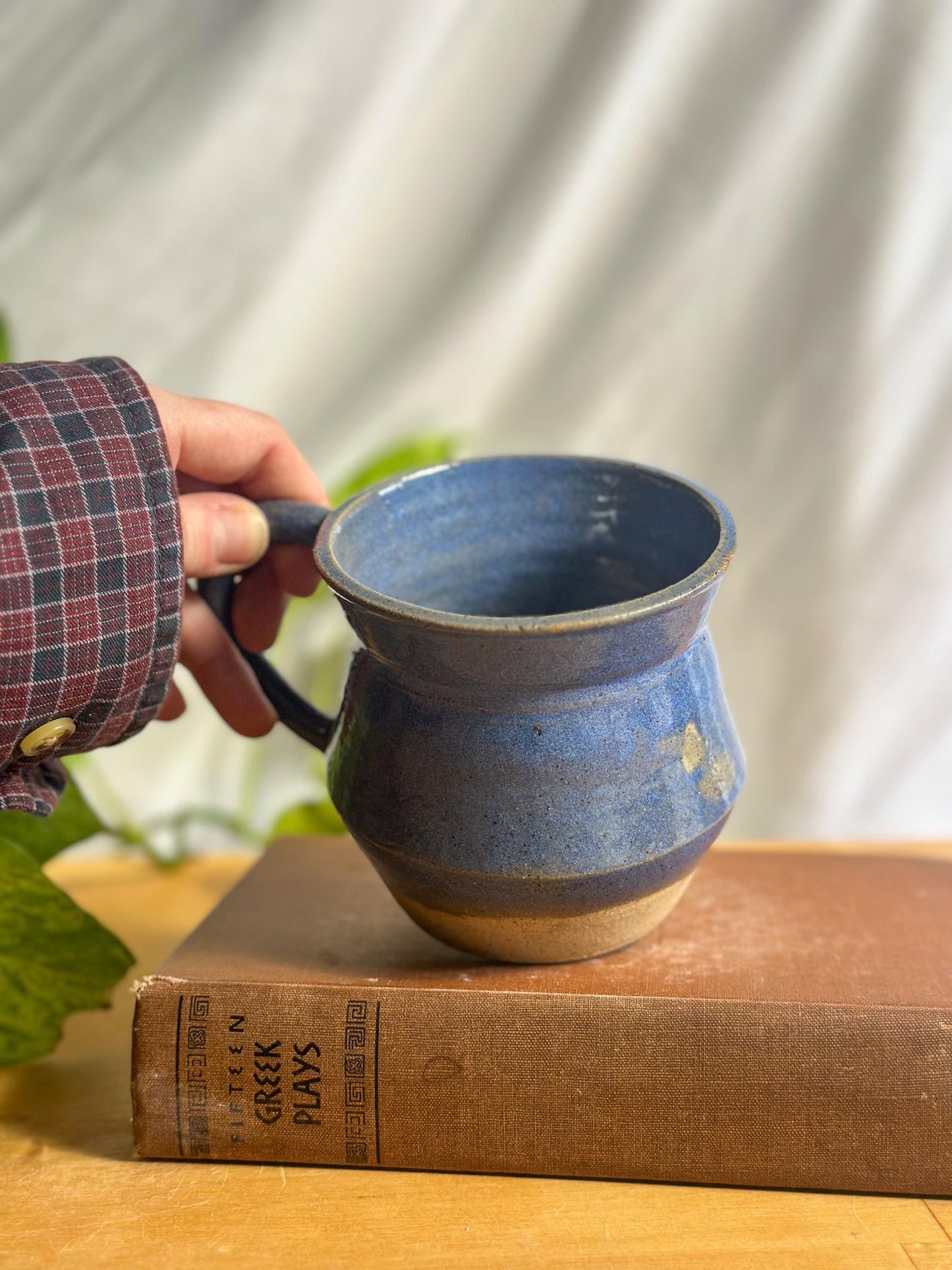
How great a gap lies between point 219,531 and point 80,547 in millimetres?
95

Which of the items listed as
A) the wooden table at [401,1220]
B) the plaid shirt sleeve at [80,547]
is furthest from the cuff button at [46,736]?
the wooden table at [401,1220]

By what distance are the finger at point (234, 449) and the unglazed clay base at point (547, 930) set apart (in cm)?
26

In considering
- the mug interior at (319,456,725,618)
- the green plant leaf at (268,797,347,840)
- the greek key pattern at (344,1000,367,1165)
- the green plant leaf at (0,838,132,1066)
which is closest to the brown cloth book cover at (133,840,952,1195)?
the greek key pattern at (344,1000,367,1165)

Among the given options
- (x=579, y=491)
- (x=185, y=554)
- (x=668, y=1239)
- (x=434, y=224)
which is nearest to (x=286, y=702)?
(x=185, y=554)

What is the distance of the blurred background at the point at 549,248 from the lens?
1.05 m

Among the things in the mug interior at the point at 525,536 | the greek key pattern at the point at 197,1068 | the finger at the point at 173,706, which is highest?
the mug interior at the point at 525,536

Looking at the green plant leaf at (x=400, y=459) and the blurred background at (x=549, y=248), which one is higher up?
the blurred background at (x=549, y=248)

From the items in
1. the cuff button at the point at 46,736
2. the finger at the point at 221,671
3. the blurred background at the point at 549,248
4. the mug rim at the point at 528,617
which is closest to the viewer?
the mug rim at the point at 528,617

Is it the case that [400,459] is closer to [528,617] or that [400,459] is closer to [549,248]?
[549,248]

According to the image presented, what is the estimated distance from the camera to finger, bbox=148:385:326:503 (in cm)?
70

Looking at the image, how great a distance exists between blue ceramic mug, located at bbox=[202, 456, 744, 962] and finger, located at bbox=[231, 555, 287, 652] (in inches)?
2.4

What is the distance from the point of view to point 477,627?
0.53 meters

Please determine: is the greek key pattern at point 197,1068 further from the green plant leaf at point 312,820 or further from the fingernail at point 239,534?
the green plant leaf at point 312,820

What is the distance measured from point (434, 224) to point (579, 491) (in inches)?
19.3
